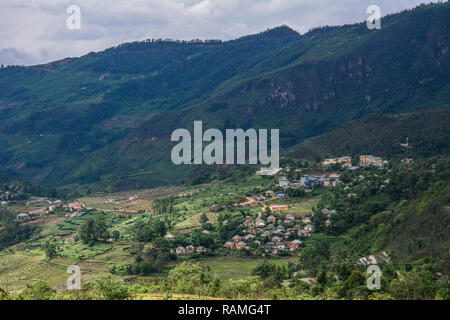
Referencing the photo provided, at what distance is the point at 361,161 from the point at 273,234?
37925mm

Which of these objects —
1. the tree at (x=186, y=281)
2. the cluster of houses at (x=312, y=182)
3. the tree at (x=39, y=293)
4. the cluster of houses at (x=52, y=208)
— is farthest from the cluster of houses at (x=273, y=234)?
the cluster of houses at (x=52, y=208)

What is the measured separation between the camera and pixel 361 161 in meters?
88.3

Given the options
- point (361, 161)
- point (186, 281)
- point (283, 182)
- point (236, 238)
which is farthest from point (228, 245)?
point (361, 161)

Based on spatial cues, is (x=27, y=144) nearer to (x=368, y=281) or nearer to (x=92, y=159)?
(x=92, y=159)

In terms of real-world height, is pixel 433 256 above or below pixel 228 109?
below

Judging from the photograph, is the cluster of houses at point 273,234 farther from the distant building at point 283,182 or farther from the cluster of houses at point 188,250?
the distant building at point 283,182

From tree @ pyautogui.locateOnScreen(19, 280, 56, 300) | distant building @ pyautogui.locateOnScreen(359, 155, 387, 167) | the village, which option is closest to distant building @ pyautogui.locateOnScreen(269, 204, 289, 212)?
the village

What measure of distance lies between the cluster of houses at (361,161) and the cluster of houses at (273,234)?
2696cm

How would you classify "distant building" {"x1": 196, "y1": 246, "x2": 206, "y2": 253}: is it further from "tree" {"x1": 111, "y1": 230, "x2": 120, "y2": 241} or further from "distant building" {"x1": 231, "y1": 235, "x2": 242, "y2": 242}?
"tree" {"x1": 111, "y1": 230, "x2": 120, "y2": 241}

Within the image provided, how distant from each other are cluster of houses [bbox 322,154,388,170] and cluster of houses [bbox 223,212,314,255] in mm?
26965

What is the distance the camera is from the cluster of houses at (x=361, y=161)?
3266 inches

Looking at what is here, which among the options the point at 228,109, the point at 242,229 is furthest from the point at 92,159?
the point at 242,229

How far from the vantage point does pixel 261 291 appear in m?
32.3

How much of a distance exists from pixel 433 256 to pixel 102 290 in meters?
27.7
